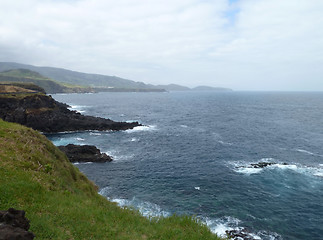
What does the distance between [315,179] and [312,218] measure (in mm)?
13859

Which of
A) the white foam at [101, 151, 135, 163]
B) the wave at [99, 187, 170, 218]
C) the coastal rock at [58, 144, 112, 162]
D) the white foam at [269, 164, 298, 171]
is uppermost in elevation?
the white foam at [269, 164, 298, 171]

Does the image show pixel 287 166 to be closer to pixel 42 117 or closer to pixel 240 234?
pixel 240 234

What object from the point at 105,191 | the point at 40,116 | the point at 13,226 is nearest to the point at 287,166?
the point at 105,191

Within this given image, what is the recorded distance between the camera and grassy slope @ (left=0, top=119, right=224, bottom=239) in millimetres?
11641

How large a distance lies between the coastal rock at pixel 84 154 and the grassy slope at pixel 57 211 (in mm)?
29959

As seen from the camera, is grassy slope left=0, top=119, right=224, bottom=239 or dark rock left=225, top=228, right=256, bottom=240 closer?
grassy slope left=0, top=119, right=224, bottom=239

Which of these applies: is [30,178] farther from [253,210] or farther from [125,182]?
[253,210]

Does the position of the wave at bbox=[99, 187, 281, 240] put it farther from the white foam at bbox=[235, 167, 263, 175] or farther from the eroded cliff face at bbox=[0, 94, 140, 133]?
the eroded cliff face at bbox=[0, 94, 140, 133]

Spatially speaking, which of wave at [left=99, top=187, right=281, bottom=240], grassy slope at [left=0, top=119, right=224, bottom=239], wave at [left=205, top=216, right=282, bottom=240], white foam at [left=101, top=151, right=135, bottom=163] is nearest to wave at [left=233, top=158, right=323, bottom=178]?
wave at [left=205, top=216, right=282, bottom=240]

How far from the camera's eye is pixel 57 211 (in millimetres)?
12859

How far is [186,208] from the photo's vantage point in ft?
98.0

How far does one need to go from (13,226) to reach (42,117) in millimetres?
80238

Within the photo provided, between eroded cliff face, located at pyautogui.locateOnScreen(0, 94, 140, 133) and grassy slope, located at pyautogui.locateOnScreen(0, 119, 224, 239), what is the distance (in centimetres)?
6265

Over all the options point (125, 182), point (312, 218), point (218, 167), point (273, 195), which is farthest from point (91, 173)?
point (312, 218)
